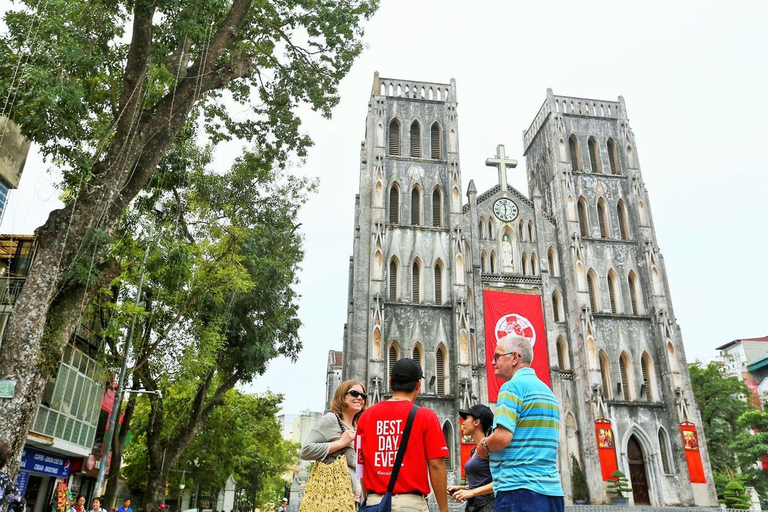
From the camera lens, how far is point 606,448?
26.4 m

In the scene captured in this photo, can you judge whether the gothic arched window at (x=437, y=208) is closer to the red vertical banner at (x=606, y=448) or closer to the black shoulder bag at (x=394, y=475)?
the red vertical banner at (x=606, y=448)

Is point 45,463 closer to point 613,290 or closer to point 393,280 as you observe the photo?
point 393,280

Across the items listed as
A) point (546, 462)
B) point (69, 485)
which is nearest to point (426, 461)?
point (546, 462)

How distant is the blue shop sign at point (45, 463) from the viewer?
15.5 metres

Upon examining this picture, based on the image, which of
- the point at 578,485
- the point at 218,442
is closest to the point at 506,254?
the point at 578,485

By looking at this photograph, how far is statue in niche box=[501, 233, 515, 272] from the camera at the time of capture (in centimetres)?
3094

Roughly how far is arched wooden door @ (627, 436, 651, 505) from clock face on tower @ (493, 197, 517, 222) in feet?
41.4

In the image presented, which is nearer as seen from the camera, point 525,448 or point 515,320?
point 525,448

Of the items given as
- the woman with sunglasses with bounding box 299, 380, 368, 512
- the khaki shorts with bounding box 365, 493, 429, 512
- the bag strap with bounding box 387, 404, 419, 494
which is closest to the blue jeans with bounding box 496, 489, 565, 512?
the khaki shorts with bounding box 365, 493, 429, 512

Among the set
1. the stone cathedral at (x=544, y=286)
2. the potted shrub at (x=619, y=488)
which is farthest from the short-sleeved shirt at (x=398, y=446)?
the potted shrub at (x=619, y=488)

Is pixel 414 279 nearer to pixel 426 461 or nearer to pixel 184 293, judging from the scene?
pixel 184 293

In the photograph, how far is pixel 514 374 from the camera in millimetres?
3754

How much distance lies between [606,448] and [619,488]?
2.34m

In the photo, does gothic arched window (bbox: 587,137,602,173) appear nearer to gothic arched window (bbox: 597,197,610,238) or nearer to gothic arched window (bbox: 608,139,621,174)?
gothic arched window (bbox: 608,139,621,174)
